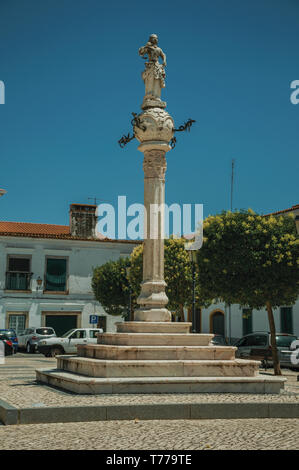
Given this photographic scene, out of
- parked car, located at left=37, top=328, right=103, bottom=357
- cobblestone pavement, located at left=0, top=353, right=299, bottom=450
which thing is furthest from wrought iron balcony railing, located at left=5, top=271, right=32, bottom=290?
cobblestone pavement, located at left=0, top=353, right=299, bottom=450

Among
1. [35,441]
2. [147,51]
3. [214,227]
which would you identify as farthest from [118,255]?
[35,441]

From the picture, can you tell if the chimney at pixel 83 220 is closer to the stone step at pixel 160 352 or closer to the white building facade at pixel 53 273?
the white building facade at pixel 53 273

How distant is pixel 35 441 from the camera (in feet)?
20.5

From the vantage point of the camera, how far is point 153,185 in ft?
38.8

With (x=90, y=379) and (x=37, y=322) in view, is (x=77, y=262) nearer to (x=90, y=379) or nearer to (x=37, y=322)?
(x=37, y=322)

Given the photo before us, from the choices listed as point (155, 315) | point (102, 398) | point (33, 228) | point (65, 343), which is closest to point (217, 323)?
point (33, 228)

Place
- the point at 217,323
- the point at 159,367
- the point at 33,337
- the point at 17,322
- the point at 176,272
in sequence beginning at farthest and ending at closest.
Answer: the point at 217,323, the point at 17,322, the point at 33,337, the point at 176,272, the point at 159,367

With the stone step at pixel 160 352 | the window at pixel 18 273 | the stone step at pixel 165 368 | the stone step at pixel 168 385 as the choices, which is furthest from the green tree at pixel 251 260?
the window at pixel 18 273

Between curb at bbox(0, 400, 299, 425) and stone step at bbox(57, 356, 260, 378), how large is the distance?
175 centimetres

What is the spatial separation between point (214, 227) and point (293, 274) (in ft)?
9.73

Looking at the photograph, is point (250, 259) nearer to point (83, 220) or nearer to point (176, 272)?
point (176, 272)

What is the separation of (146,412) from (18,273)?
28.5 metres

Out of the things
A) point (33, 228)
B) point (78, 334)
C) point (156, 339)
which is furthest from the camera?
point (33, 228)

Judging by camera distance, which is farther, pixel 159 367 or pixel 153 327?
pixel 153 327
